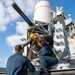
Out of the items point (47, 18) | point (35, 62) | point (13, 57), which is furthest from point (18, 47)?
point (47, 18)

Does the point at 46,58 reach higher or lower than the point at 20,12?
lower

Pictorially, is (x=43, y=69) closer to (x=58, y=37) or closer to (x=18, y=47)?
(x=18, y=47)

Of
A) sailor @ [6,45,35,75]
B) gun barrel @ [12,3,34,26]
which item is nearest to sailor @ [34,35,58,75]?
sailor @ [6,45,35,75]

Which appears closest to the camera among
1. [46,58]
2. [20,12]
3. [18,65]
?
[18,65]

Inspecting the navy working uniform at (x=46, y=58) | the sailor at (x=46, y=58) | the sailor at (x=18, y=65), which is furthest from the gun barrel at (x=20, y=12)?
the sailor at (x=18, y=65)

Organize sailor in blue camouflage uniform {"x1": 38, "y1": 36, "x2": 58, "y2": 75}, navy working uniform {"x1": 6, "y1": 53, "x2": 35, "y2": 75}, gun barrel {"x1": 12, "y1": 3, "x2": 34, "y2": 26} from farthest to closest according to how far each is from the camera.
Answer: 1. gun barrel {"x1": 12, "y1": 3, "x2": 34, "y2": 26}
2. sailor in blue camouflage uniform {"x1": 38, "y1": 36, "x2": 58, "y2": 75}
3. navy working uniform {"x1": 6, "y1": 53, "x2": 35, "y2": 75}

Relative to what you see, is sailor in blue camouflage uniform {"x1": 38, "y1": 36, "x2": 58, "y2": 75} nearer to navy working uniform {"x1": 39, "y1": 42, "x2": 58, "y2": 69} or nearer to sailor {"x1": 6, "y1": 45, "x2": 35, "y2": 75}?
navy working uniform {"x1": 39, "y1": 42, "x2": 58, "y2": 69}

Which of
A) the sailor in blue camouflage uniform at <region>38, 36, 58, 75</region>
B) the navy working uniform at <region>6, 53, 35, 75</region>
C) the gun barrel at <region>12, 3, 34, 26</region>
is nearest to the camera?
the navy working uniform at <region>6, 53, 35, 75</region>

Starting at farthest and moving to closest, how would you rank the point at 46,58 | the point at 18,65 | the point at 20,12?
1. the point at 20,12
2. the point at 46,58
3. the point at 18,65

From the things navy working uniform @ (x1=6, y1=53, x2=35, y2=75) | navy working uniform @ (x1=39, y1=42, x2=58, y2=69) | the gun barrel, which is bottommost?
navy working uniform @ (x1=6, y1=53, x2=35, y2=75)

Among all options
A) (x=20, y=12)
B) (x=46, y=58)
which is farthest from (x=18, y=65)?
(x=20, y=12)

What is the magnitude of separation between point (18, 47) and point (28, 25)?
3.84 metres

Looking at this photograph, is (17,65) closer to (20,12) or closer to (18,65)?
(18,65)

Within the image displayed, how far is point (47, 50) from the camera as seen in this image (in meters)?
4.77
